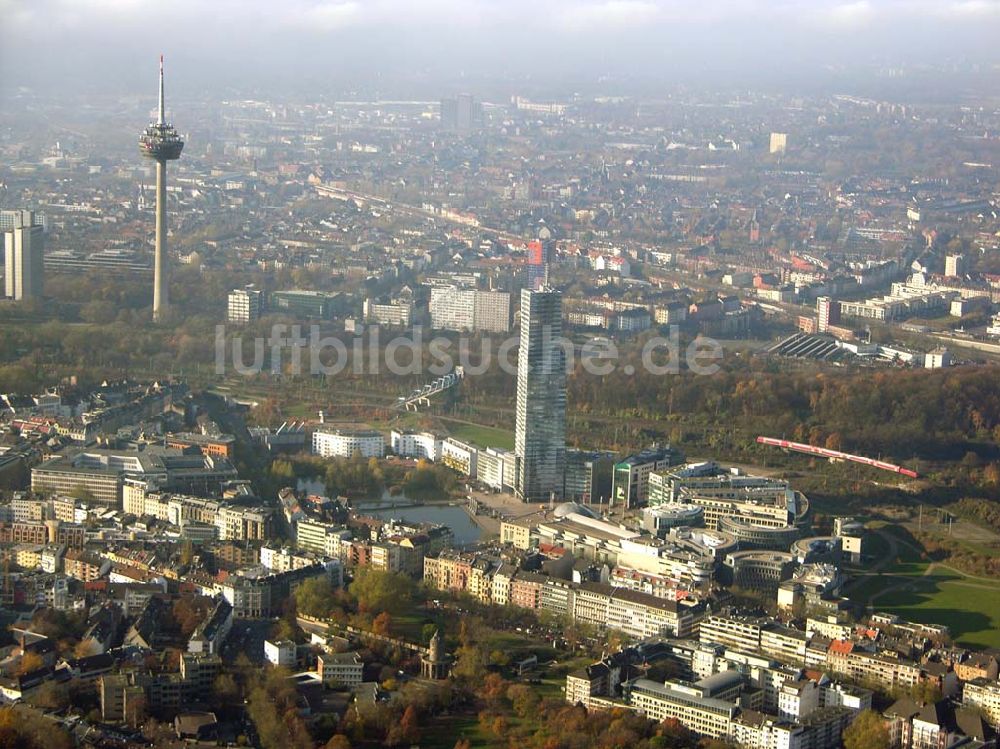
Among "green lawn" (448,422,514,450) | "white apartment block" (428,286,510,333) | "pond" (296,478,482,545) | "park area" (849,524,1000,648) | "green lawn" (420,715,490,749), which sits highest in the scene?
"white apartment block" (428,286,510,333)

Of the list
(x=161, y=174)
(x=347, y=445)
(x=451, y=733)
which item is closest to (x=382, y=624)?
(x=451, y=733)

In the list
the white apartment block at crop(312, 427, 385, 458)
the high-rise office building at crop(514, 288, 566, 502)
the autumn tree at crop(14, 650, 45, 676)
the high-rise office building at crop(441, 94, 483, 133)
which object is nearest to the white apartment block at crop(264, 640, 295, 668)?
the autumn tree at crop(14, 650, 45, 676)

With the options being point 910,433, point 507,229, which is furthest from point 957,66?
point 910,433

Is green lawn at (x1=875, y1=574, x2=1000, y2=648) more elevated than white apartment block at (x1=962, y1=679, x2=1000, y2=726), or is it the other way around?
white apartment block at (x1=962, y1=679, x2=1000, y2=726)

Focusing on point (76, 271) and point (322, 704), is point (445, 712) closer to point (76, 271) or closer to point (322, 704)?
point (322, 704)

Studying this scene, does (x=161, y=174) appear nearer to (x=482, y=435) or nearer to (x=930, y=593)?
(x=482, y=435)

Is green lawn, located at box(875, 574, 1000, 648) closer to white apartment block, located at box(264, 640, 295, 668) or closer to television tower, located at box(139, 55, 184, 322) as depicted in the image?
white apartment block, located at box(264, 640, 295, 668)
